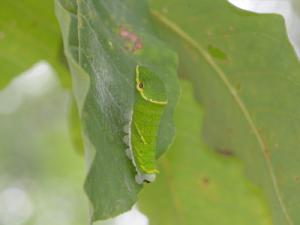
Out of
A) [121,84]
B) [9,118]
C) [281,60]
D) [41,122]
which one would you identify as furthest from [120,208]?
[9,118]

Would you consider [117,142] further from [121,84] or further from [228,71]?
[228,71]

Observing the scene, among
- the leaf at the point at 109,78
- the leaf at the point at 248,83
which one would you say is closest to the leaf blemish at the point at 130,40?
the leaf at the point at 109,78

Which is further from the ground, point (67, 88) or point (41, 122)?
point (67, 88)

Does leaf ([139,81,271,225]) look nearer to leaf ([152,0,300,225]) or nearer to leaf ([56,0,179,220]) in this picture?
leaf ([152,0,300,225])

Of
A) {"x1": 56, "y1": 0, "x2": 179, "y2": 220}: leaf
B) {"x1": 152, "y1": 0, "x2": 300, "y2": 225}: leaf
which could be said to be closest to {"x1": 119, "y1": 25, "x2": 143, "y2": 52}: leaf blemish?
{"x1": 56, "y1": 0, "x2": 179, "y2": 220}: leaf

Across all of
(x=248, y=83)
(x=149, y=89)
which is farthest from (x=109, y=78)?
(x=248, y=83)

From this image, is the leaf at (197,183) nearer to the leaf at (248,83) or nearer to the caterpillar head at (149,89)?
the leaf at (248,83)

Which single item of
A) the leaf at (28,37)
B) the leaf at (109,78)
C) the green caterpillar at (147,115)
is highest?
the leaf at (109,78)
